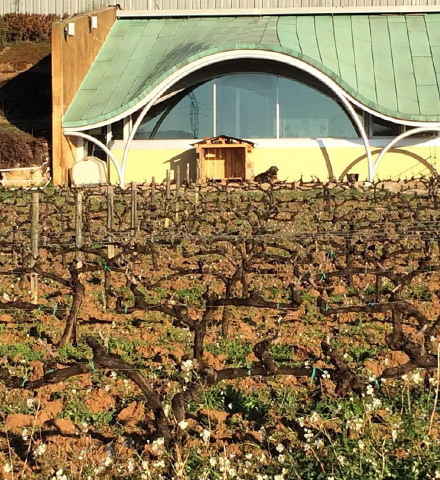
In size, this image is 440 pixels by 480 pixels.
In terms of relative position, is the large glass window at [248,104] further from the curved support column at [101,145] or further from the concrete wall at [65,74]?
the concrete wall at [65,74]

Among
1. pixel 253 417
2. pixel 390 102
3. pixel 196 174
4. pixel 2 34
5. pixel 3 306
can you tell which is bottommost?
pixel 253 417

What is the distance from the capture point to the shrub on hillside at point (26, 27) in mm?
37344

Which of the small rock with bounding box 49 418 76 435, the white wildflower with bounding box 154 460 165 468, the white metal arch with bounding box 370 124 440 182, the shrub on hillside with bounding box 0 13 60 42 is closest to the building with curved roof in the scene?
the white metal arch with bounding box 370 124 440 182

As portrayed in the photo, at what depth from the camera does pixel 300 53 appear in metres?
26.0

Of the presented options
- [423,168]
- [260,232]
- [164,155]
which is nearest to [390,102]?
[423,168]

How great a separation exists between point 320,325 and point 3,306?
2.94 metres

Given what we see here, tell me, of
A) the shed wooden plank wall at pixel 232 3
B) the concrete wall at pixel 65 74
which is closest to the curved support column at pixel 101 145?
the concrete wall at pixel 65 74

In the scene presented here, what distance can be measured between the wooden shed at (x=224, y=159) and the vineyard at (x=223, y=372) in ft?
51.6

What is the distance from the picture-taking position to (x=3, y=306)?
7.94 m

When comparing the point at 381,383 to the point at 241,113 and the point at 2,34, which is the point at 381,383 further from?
the point at 2,34

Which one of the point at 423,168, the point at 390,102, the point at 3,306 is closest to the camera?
the point at 3,306

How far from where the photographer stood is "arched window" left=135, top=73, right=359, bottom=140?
28641 mm

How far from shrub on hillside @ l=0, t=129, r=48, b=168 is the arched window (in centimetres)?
310

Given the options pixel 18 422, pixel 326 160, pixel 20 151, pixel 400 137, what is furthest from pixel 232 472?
pixel 20 151
